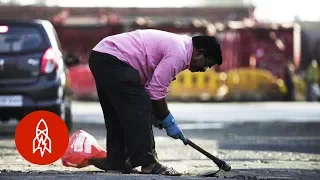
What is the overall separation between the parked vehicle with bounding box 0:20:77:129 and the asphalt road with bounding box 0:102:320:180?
53 cm

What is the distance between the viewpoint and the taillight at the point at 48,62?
12648 mm

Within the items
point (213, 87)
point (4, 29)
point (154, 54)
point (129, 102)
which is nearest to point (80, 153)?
point (129, 102)

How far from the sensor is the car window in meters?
12.8

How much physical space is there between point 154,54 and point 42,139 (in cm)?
118

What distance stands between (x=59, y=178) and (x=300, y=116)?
1399cm

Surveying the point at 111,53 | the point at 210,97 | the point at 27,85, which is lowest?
the point at 210,97

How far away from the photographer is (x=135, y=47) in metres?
7.70

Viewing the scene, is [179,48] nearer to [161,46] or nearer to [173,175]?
[161,46]

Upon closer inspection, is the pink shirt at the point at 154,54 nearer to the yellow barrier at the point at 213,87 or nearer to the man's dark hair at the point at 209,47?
the man's dark hair at the point at 209,47

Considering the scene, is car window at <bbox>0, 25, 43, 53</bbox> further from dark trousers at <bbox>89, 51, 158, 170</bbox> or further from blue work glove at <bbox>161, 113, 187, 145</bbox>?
blue work glove at <bbox>161, 113, 187, 145</bbox>

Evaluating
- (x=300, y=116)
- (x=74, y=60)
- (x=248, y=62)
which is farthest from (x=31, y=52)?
(x=248, y=62)

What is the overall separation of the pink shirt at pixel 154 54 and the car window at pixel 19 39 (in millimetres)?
5120

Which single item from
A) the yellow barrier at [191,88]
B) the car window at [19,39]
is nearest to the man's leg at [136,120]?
the car window at [19,39]

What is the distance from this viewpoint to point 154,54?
7.64 meters
